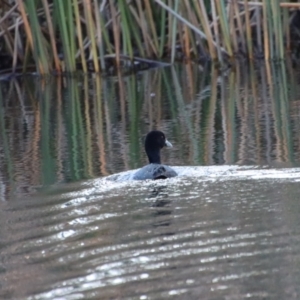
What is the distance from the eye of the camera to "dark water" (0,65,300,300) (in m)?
3.90

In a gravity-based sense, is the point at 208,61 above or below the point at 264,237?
above

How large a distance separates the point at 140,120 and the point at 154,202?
4.09 m

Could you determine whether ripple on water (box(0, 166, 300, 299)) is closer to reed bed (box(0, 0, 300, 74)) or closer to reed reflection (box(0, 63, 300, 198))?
reed reflection (box(0, 63, 300, 198))

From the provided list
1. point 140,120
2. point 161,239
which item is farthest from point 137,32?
point 161,239

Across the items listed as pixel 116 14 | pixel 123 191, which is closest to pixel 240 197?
pixel 123 191

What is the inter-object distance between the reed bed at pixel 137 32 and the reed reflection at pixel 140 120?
0.30 metres

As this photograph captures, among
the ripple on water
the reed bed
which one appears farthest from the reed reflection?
the ripple on water

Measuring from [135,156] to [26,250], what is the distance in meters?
3.02

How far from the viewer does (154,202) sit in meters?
5.46

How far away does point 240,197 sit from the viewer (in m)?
5.38

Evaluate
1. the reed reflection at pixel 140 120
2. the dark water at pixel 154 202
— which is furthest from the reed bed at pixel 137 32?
the dark water at pixel 154 202

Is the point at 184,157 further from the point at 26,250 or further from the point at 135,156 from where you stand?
the point at 26,250

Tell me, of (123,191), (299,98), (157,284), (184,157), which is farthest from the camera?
(299,98)

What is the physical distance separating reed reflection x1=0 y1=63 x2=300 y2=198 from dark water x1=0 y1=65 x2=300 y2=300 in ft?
0.06
